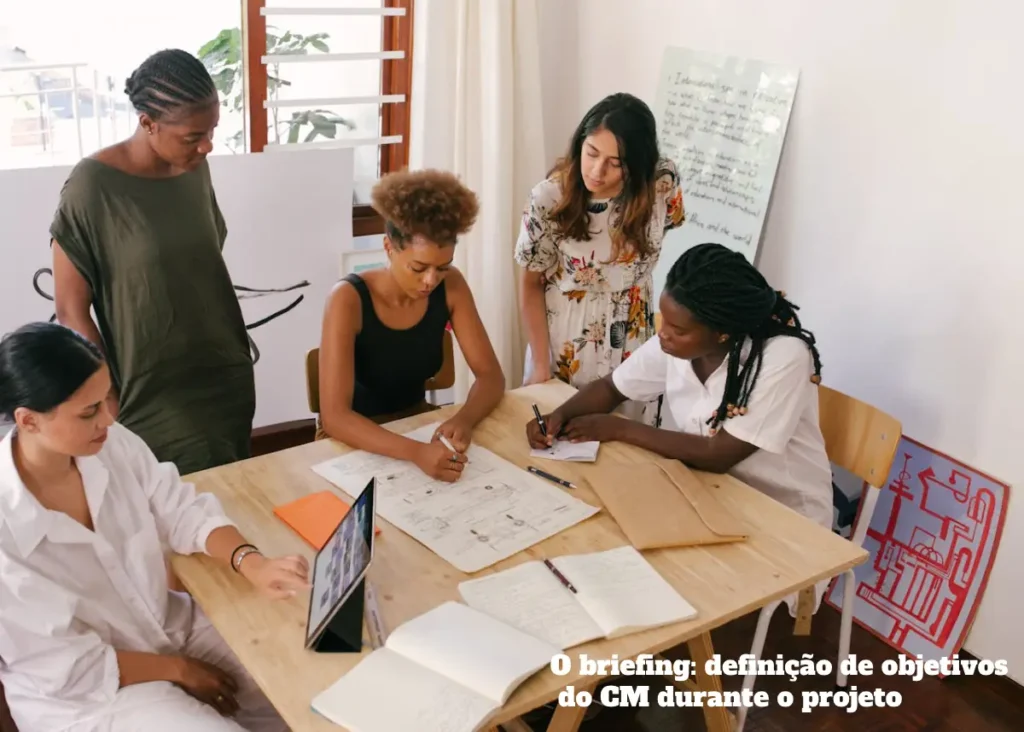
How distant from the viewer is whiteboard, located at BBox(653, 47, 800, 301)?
2738mm

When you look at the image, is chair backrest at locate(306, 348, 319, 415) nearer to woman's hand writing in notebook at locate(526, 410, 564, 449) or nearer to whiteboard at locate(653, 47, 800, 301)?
woman's hand writing in notebook at locate(526, 410, 564, 449)

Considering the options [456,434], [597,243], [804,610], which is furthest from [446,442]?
[804,610]

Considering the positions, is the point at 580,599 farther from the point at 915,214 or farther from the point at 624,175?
the point at 915,214

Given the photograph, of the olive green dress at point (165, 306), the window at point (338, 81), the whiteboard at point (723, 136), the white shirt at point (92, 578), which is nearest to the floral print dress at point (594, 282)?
the whiteboard at point (723, 136)

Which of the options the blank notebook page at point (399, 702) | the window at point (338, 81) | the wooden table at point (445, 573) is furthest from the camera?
the window at point (338, 81)

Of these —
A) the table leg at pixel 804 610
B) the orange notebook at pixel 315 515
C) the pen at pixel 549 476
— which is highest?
the pen at pixel 549 476

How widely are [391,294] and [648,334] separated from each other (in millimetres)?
769

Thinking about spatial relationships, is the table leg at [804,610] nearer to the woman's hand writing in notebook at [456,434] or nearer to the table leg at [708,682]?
the table leg at [708,682]

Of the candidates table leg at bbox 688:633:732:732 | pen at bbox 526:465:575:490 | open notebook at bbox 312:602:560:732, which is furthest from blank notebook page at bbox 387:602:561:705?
table leg at bbox 688:633:732:732

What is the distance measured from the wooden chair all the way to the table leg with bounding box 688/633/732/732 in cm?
5

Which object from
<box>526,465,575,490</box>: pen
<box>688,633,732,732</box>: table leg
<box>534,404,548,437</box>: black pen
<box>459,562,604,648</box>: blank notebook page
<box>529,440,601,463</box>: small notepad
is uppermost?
<box>534,404,548,437</box>: black pen

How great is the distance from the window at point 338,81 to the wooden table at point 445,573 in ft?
5.07

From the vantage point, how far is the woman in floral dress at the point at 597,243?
7.51 ft

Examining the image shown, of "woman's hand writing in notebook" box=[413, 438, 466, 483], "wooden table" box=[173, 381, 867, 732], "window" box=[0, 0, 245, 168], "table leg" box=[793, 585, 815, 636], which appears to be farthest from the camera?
"window" box=[0, 0, 245, 168]
